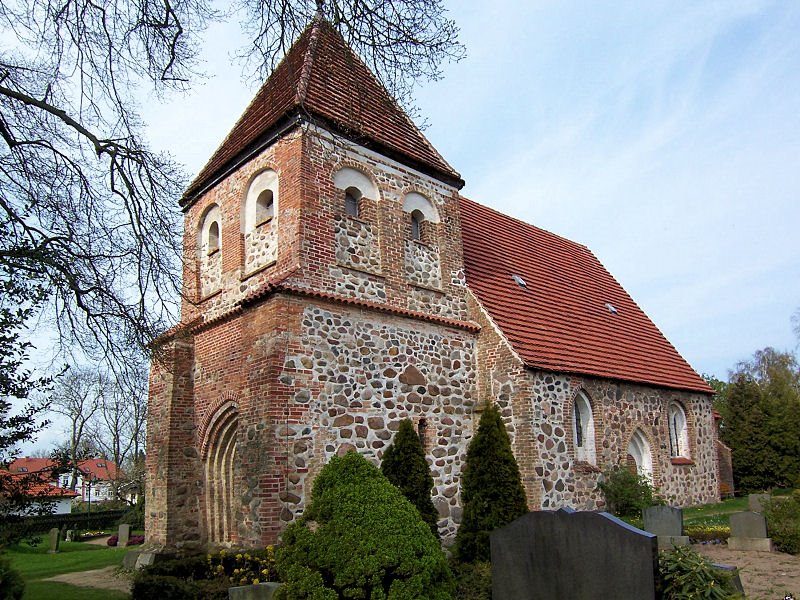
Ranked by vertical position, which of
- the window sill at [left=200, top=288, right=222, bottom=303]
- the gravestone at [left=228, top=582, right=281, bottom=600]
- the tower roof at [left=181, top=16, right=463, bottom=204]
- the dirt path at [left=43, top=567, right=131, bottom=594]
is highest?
the tower roof at [left=181, top=16, right=463, bottom=204]

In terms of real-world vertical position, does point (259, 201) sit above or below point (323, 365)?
above

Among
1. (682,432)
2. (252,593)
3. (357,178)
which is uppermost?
(357,178)

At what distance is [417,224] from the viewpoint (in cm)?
1359

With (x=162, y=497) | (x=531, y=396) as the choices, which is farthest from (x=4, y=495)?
(x=531, y=396)

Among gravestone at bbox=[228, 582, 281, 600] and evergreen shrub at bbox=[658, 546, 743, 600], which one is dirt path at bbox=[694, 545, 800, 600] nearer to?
evergreen shrub at bbox=[658, 546, 743, 600]

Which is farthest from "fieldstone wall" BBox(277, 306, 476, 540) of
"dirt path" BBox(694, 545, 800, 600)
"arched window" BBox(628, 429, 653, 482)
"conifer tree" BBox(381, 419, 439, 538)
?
"arched window" BBox(628, 429, 653, 482)

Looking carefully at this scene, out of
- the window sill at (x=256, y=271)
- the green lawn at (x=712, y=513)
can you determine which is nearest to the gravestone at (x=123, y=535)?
the window sill at (x=256, y=271)

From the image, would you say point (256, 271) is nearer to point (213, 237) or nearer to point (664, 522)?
point (213, 237)

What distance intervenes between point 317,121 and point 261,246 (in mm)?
2505

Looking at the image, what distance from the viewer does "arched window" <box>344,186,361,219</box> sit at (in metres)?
12.2

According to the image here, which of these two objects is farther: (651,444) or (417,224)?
(651,444)

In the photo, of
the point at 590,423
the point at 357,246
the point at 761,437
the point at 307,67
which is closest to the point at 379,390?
the point at 357,246

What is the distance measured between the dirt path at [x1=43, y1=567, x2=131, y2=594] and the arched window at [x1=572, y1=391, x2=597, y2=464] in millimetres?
9271

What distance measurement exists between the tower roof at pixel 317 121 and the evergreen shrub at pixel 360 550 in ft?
20.1
